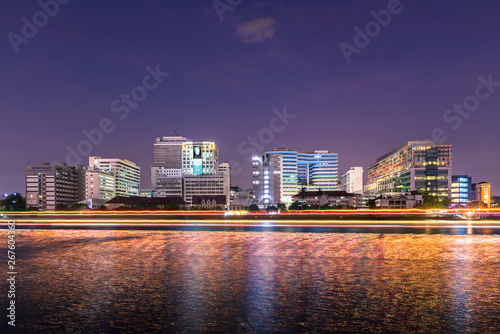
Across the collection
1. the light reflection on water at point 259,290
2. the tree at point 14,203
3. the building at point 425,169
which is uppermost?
the building at point 425,169

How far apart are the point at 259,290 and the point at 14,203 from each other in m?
173

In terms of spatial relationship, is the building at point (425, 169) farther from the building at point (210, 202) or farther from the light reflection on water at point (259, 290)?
the light reflection on water at point (259, 290)

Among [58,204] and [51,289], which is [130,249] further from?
[58,204]

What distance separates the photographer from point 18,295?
9.34 meters

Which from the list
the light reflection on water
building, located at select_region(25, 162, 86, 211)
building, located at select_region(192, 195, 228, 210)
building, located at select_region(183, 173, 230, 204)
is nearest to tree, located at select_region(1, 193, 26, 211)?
building, located at select_region(25, 162, 86, 211)

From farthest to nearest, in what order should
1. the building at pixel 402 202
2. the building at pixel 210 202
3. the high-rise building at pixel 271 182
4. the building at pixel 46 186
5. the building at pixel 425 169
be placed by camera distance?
the high-rise building at pixel 271 182, the building at pixel 425 169, the building at pixel 46 186, the building at pixel 210 202, the building at pixel 402 202

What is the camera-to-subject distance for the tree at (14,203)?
15088 centimetres

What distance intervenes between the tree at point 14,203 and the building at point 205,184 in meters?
74.2

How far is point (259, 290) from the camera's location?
9.64 metres

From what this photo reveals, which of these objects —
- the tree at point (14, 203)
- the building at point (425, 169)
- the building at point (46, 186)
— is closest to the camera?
the tree at point (14, 203)

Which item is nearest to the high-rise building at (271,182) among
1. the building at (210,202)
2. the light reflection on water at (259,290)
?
the building at (210,202)

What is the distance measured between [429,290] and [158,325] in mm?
6793

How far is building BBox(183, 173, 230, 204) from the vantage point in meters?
194

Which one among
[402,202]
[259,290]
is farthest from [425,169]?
[259,290]
